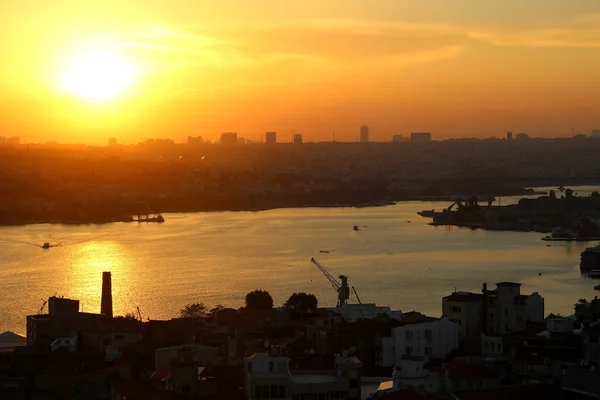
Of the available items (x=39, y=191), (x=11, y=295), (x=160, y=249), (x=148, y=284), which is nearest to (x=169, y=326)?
(x=11, y=295)

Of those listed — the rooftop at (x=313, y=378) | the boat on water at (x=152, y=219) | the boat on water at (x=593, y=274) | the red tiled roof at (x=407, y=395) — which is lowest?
the boat on water at (x=593, y=274)

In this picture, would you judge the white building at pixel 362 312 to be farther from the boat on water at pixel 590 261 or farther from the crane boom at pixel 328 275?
the boat on water at pixel 590 261

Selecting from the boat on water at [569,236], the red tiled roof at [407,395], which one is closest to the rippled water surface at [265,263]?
the boat on water at [569,236]

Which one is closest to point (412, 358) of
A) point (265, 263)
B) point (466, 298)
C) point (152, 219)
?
point (466, 298)

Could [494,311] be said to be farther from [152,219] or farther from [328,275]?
[152,219]

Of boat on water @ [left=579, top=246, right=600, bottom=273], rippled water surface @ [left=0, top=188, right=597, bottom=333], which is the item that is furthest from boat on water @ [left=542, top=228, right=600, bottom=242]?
boat on water @ [left=579, top=246, right=600, bottom=273]

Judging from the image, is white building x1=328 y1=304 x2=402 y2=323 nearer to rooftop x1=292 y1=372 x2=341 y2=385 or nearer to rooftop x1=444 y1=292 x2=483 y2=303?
rooftop x1=444 y1=292 x2=483 y2=303
